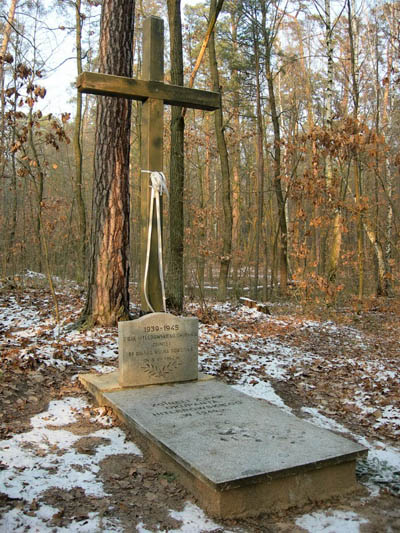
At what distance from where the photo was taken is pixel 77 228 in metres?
16.1

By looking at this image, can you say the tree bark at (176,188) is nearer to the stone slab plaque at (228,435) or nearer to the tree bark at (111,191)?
the tree bark at (111,191)

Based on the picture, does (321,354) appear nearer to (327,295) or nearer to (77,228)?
(327,295)

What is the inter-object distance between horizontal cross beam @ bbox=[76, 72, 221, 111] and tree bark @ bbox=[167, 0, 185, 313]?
4.45m

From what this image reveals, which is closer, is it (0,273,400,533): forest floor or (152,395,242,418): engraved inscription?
(0,273,400,533): forest floor

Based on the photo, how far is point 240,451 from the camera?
3.61m

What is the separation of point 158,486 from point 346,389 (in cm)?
356

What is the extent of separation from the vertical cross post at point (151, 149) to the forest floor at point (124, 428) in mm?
1275

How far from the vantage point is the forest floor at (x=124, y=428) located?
3.20 meters

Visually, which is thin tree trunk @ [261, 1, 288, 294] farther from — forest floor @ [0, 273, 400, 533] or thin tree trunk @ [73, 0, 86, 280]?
forest floor @ [0, 273, 400, 533]

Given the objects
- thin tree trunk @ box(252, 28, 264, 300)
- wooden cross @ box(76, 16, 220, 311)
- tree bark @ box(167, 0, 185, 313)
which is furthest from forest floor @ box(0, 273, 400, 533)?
thin tree trunk @ box(252, 28, 264, 300)

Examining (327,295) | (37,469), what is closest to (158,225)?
(37,469)

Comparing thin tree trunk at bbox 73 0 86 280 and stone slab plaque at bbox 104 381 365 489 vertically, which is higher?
thin tree trunk at bbox 73 0 86 280

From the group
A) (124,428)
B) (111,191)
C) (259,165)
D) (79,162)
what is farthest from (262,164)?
(124,428)

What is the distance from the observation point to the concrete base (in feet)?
10.7
